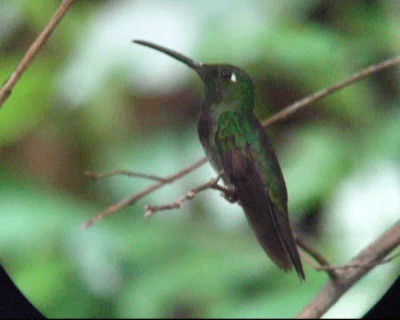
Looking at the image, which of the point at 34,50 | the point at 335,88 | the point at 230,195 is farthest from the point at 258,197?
the point at 34,50

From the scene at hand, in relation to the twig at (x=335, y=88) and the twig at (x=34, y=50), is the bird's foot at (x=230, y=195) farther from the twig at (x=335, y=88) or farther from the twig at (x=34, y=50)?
the twig at (x=34, y=50)

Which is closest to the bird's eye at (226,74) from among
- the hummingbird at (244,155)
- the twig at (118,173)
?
the hummingbird at (244,155)

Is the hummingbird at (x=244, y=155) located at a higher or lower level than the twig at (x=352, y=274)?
higher

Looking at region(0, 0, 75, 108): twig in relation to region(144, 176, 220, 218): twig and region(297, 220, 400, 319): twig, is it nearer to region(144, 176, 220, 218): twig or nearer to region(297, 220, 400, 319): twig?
region(144, 176, 220, 218): twig

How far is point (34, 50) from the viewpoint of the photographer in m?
0.63

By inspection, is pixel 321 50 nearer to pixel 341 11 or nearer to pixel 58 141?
pixel 341 11

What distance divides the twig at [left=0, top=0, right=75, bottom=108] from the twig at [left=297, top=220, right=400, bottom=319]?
0.32 m

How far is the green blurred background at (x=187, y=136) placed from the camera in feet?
2.01

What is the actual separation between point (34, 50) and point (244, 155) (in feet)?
0.66

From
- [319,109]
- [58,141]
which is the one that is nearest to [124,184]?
[58,141]

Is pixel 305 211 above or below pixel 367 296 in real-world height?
above

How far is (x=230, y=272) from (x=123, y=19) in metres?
0.24

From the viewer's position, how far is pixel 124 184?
2.11 feet

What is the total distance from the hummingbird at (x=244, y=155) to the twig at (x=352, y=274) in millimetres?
83
